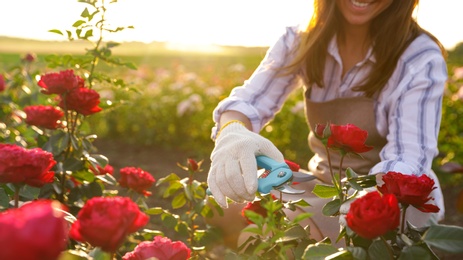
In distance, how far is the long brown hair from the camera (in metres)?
1.89

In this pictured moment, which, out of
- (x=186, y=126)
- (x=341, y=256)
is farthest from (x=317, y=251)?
(x=186, y=126)

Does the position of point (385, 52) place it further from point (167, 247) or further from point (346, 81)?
point (167, 247)

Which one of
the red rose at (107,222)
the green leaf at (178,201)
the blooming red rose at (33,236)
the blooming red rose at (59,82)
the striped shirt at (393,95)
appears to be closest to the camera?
the blooming red rose at (33,236)

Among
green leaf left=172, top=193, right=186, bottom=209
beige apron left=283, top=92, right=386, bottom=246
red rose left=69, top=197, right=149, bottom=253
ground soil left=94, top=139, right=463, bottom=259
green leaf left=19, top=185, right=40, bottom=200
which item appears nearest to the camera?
red rose left=69, top=197, right=149, bottom=253

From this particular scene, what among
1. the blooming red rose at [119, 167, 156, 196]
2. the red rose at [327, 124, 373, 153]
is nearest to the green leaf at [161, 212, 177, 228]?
the blooming red rose at [119, 167, 156, 196]

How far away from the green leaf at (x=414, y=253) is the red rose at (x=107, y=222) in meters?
0.49

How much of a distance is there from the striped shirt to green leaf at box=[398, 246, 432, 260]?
526 millimetres

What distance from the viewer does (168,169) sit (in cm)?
409

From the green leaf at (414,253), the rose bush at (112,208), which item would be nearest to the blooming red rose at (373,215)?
the rose bush at (112,208)

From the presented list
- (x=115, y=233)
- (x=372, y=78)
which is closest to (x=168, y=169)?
(x=372, y=78)

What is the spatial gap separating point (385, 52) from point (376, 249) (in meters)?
1.07

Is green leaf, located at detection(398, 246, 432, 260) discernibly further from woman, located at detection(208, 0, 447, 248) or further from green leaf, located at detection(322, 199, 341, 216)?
woman, located at detection(208, 0, 447, 248)

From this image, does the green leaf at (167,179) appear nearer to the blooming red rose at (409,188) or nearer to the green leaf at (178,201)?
the green leaf at (178,201)

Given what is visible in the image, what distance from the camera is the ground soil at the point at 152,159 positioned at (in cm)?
370
